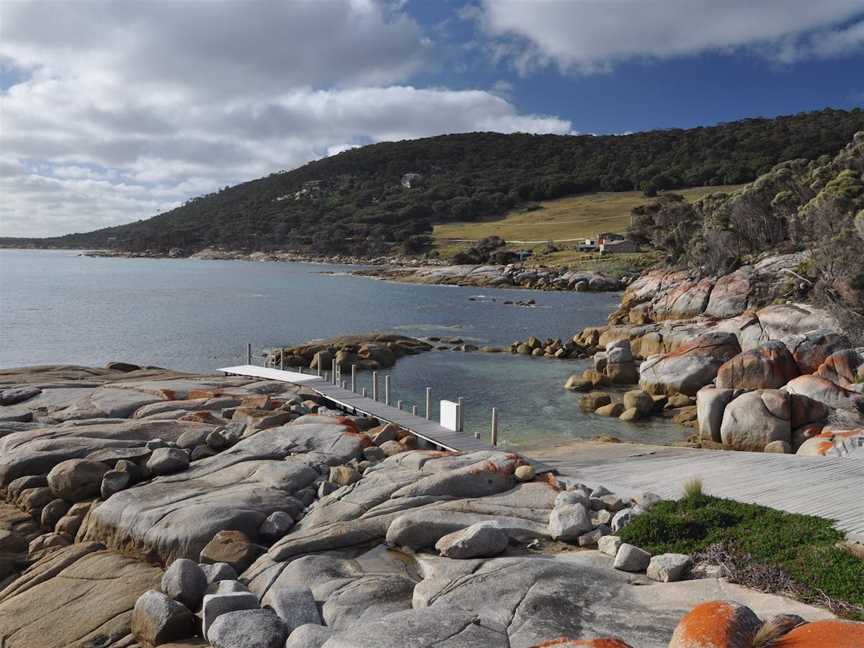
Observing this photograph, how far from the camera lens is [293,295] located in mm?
87625

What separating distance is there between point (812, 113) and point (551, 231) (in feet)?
302

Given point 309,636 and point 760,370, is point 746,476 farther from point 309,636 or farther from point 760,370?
point 760,370

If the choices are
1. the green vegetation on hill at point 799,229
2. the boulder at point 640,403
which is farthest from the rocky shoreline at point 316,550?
the green vegetation on hill at point 799,229

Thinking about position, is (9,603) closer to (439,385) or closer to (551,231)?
(439,385)

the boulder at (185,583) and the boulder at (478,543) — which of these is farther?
the boulder at (478,543)

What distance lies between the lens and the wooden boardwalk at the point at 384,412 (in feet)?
61.8

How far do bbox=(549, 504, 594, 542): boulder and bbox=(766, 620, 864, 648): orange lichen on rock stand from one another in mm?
4537

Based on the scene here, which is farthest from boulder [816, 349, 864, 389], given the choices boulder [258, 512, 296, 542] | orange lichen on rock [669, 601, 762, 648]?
orange lichen on rock [669, 601, 762, 648]

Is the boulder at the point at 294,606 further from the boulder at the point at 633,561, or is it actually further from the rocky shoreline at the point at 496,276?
the rocky shoreline at the point at 496,276

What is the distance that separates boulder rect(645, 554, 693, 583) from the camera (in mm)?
8695

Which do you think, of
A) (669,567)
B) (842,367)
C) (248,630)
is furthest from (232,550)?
(842,367)

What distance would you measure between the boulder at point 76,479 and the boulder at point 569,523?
940cm

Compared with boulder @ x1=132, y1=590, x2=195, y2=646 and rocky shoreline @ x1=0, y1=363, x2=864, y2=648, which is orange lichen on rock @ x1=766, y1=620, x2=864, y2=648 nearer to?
rocky shoreline @ x1=0, y1=363, x2=864, y2=648

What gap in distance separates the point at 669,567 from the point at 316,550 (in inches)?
208
